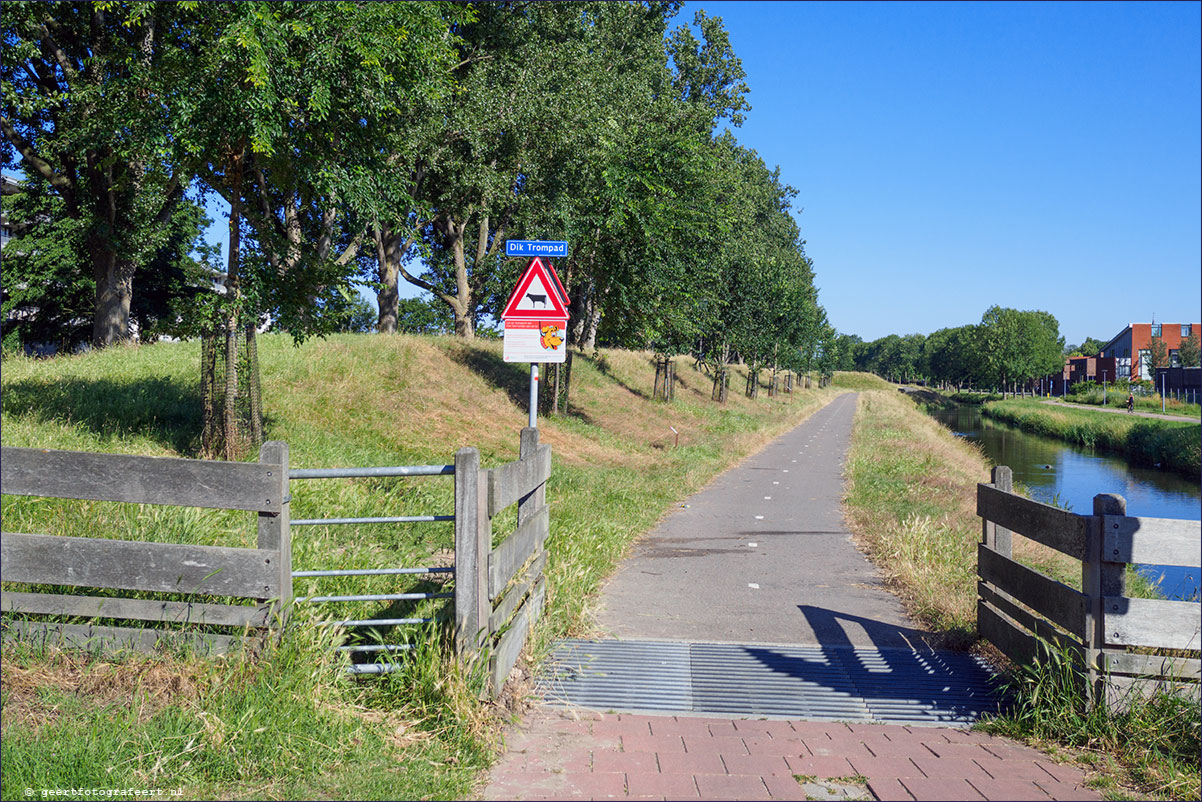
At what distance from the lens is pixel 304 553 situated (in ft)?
20.5

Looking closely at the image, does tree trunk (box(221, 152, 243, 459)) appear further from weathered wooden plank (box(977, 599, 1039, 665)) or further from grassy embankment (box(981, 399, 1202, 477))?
grassy embankment (box(981, 399, 1202, 477))

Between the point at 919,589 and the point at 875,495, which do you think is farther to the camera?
the point at 875,495

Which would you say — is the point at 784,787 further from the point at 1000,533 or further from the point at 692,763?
the point at 1000,533

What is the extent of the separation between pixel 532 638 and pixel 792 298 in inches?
1648

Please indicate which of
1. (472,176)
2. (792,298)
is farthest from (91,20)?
(792,298)

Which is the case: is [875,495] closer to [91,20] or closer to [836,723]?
[836,723]

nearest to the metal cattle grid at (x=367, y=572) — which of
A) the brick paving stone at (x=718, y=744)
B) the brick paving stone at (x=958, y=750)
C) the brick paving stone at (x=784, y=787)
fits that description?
the brick paving stone at (x=718, y=744)

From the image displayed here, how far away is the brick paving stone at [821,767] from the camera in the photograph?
12.5 feet

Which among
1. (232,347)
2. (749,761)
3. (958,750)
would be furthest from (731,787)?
(232,347)

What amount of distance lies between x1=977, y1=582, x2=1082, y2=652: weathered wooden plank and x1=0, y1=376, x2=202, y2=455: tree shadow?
9.09m

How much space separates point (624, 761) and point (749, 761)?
0.60 meters

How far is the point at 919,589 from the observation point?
7.47 metres

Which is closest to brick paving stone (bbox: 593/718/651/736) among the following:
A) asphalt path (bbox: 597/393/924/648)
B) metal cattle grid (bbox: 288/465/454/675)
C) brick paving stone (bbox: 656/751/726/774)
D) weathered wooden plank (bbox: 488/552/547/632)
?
brick paving stone (bbox: 656/751/726/774)

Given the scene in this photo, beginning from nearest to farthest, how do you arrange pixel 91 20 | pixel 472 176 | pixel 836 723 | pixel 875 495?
pixel 836 723 → pixel 875 495 → pixel 91 20 → pixel 472 176
